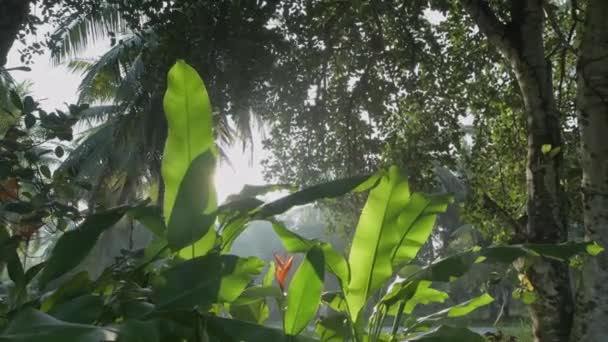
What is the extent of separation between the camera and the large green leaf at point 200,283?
0.95 meters

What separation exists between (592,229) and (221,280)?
2.59 metres

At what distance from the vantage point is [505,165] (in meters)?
5.29

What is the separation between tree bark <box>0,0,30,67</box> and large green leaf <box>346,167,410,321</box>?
216 centimetres

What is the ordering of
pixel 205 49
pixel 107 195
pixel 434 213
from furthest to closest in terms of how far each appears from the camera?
pixel 107 195
pixel 205 49
pixel 434 213

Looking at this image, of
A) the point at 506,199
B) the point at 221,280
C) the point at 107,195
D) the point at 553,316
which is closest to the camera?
the point at 221,280

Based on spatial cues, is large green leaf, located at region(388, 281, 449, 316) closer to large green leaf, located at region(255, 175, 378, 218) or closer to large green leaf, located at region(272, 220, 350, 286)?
large green leaf, located at region(272, 220, 350, 286)

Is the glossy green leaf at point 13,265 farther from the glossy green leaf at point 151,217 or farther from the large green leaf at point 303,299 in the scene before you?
the large green leaf at point 303,299

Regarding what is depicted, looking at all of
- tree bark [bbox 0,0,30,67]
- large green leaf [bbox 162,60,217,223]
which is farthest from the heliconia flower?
tree bark [bbox 0,0,30,67]

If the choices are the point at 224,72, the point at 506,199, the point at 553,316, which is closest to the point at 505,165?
the point at 506,199

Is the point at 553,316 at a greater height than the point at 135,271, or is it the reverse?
the point at 135,271

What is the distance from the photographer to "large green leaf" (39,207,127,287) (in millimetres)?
1096

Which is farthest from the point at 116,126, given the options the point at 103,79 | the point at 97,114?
the point at 97,114

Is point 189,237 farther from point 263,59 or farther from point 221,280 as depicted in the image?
point 263,59

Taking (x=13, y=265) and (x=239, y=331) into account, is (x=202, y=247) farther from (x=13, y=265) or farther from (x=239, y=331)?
(x=13, y=265)
